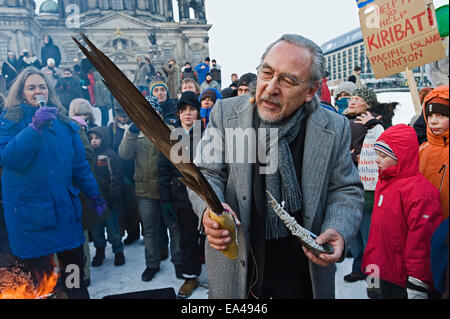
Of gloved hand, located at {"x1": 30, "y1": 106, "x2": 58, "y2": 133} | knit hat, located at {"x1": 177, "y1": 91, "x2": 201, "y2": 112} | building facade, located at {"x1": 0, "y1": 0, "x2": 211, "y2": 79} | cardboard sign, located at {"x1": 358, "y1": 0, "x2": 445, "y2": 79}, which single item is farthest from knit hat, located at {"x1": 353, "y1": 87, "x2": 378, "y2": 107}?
building facade, located at {"x1": 0, "y1": 0, "x2": 211, "y2": 79}

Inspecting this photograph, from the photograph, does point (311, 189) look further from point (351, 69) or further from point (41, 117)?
point (351, 69)

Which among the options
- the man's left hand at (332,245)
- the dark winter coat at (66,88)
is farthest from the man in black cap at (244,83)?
the dark winter coat at (66,88)

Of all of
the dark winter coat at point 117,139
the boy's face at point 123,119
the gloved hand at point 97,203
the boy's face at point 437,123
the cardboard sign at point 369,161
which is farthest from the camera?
the dark winter coat at point 117,139

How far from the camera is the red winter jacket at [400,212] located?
154 cm

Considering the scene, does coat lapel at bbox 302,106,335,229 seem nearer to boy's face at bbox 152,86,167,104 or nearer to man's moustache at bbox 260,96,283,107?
man's moustache at bbox 260,96,283,107

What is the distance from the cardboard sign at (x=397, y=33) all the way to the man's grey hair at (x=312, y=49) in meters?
0.80

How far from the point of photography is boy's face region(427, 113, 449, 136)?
1.07 meters

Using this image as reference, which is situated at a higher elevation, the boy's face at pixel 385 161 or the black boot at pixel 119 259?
the boy's face at pixel 385 161

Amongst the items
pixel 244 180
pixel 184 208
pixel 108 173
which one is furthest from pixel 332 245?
pixel 108 173

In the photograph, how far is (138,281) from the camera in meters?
3.69

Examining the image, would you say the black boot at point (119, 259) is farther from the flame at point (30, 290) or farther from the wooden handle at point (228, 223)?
the wooden handle at point (228, 223)

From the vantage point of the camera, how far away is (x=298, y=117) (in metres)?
1.67
